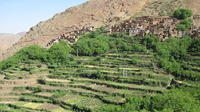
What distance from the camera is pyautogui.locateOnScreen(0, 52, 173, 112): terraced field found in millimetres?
27141

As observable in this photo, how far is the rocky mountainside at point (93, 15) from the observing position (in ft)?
182

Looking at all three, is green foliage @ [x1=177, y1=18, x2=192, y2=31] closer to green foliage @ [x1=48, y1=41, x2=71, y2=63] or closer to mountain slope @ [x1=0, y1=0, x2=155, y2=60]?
mountain slope @ [x1=0, y1=0, x2=155, y2=60]

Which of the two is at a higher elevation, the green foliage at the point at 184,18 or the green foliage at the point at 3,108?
the green foliage at the point at 184,18

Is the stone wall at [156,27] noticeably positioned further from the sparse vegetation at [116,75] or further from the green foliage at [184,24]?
the sparse vegetation at [116,75]

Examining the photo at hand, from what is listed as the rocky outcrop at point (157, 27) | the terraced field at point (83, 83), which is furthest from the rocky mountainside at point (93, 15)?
the terraced field at point (83, 83)

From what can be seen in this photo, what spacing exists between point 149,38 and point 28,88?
74.5ft

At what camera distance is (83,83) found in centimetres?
3272

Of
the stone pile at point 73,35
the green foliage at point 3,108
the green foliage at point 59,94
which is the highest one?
the stone pile at point 73,35

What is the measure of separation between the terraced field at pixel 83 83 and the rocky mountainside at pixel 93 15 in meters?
20.9

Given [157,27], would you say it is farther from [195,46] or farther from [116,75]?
[116,75]

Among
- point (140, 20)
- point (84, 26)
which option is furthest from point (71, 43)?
point (140, 20)

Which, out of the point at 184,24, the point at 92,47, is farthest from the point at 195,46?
the point at 92,47

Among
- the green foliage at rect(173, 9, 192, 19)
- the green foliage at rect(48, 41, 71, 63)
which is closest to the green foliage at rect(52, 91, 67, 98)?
the green foliage at rect(48, 41, 71, 63)

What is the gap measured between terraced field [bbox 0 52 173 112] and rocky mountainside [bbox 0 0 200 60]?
20857mm
